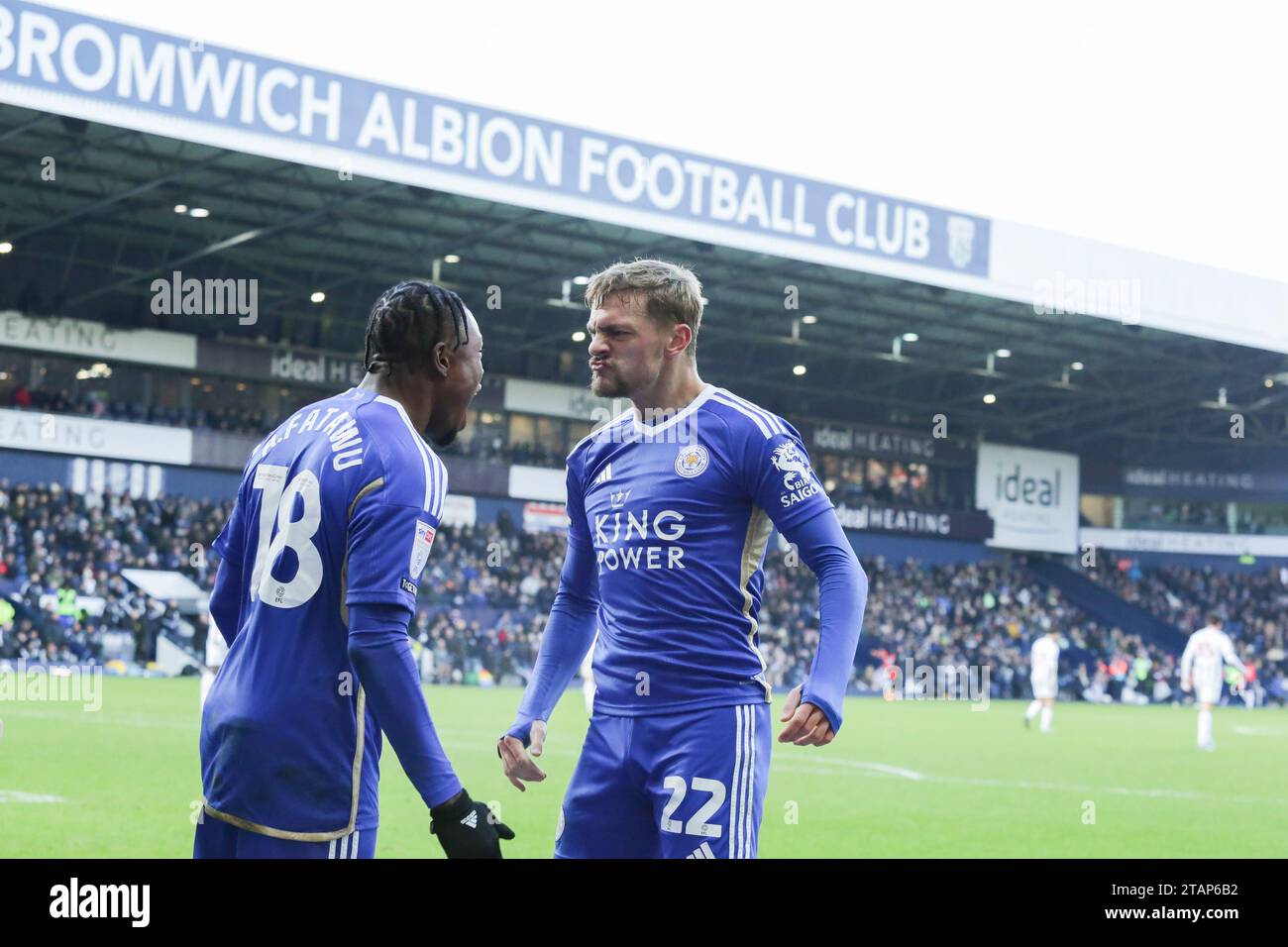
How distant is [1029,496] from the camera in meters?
51.6

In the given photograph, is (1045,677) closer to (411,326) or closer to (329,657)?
(411,326)

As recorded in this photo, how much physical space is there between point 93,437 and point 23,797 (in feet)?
83.3

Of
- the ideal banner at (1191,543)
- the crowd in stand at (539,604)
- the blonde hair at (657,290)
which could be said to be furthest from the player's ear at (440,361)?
the ideal banner at (1191,543)

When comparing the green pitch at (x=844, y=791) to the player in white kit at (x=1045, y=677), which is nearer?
the green pitch at (x=844, y=791)

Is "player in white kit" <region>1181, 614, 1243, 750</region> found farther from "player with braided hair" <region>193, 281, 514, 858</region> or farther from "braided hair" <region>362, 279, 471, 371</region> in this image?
"player with braided hair" <region>193, 281, 514, 858</region>

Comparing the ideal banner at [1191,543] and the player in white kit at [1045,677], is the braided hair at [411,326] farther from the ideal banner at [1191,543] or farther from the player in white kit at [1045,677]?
the ideal banner at [1191,543]

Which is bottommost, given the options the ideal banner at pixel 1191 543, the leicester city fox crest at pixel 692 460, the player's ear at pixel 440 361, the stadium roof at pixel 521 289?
the leicester city fox crest at pixel 692 460

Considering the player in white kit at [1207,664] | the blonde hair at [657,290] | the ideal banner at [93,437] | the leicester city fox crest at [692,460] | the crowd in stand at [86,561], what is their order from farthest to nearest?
the ideal banner at [93,437] → the crowd in stand at [86,561] → the player in white kit at [1207,664] → the blonde hair at [657,290] → the leicester city fox crest at [692,460]

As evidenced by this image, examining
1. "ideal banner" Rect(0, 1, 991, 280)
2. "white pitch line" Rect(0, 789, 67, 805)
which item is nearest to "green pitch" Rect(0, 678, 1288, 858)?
"white pitch line" Rect(0, 789, 67, 805)

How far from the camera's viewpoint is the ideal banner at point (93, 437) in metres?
32.7

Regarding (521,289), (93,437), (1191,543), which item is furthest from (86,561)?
(1191,543)

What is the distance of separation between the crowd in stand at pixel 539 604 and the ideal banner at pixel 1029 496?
4.17 ft

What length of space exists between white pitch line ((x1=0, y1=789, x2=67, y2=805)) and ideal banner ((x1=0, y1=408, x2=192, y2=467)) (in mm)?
24295
